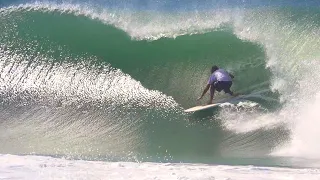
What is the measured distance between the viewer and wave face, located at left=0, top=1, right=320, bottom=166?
9.09m

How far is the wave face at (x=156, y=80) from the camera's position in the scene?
9.09 meters

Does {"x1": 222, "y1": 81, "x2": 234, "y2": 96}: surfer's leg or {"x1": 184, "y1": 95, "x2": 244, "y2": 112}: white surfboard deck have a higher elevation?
{"x1": 222, "y1": 81, "x2": 234, "y2": 96}: surfer's leg

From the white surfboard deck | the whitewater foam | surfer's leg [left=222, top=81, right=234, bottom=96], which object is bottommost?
the whitewater foam

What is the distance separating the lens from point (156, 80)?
10680mm

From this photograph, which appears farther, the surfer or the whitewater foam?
the surfer

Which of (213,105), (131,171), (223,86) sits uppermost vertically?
(223,86)

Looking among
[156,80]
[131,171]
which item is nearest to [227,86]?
[156,80]

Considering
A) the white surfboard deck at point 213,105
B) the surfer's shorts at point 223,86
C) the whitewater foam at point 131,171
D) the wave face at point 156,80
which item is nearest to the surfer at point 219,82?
the surfer's shorts at point 223,86

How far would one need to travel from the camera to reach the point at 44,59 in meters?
11.6

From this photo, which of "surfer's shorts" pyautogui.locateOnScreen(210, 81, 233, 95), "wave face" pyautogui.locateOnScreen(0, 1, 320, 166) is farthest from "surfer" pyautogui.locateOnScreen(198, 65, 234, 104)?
"wave face" pyautogui.locateOnScreen(0, 1, 320, 166)

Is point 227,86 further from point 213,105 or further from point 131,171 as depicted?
point 131,171

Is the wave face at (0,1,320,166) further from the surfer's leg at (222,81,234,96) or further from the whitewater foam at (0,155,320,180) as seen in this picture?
the whitewater foam at (0,155,320,180)

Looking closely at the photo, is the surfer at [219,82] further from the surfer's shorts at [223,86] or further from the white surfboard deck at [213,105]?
the white surfboard deck at [213,105]

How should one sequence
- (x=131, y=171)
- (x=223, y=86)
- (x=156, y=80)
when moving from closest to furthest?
(x=131, y=171)
(x=223, y=86)
(x=156, y=80)
